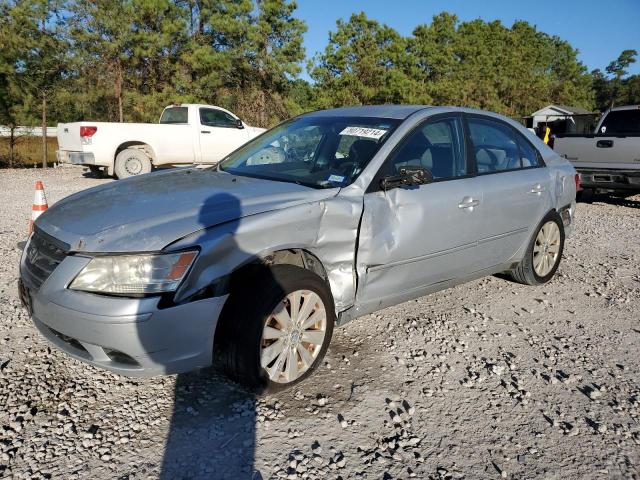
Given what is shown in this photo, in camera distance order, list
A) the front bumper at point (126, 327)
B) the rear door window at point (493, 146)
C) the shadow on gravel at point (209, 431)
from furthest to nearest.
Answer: the rear door window at point (493, 146), the front bumper at point (126, 327), the shadow on gravel at point (209, 431)

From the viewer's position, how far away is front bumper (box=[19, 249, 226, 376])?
8.13 ft

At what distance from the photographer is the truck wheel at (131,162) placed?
38.2 feet

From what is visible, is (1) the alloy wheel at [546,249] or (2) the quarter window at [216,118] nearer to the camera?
(1) the alloy wheel at [546,249]

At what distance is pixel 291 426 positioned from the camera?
2.72m

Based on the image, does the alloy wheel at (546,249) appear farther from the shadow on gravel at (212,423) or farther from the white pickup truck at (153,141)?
the white pickup truck at (153,141)

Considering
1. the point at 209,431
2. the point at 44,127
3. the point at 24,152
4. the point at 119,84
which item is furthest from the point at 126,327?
the point at 119,84

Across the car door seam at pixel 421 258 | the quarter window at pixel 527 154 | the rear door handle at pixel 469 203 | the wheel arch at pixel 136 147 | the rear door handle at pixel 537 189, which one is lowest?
the car door seam at pixel 421 258

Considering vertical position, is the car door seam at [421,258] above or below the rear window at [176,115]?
below

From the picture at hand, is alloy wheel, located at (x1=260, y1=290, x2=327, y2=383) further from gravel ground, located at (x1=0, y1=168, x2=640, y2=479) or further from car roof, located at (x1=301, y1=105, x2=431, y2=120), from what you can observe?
car roof, located at (x1=301, y1=105, x2=431, y2=120)

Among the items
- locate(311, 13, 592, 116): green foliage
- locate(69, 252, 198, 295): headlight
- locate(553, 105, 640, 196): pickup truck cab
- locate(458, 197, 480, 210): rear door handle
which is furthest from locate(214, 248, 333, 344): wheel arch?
locate(311, 13, 592, 116): green foliage

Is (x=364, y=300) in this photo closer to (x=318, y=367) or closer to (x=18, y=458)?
(x=318, y=367)

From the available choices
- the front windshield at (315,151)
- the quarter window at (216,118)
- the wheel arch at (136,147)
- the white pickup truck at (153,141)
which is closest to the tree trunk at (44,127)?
the white pickup truck at (153,141)

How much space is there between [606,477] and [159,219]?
97.4 inches

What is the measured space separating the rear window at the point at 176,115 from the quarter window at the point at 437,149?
9.85 m
